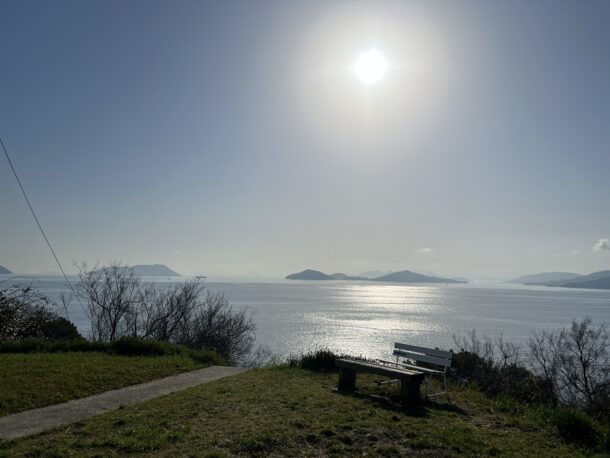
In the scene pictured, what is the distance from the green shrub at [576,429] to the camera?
5863 mm

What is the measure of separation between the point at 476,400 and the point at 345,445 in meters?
3.81

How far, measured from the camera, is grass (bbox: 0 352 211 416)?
25.2 ft

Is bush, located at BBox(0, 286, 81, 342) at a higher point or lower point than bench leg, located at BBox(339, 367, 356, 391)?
higher

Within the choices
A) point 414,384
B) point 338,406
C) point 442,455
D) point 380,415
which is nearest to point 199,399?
point 338,406

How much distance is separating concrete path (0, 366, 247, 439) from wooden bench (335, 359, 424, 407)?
3065 millimetres

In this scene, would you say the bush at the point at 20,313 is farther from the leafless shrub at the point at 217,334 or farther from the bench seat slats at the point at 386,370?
the bench seat slats at the point at 386,370

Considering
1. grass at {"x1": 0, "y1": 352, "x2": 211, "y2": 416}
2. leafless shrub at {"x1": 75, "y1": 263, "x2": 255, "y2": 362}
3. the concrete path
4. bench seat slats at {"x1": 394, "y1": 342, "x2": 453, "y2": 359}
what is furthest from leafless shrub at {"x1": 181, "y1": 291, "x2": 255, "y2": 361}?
bench seat slats at {"x1": 394, "y1": 342, "x2": 453, "y2": 359}

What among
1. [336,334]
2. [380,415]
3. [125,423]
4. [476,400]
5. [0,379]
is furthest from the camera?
[336,334]

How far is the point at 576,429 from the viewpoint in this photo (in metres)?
6.06

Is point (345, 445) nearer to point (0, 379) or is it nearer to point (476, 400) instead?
point (476, 400)

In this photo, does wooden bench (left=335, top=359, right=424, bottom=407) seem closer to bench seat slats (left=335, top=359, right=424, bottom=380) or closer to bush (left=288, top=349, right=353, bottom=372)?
bench seat slats (left=335, top=359, right=424, bottom=380)

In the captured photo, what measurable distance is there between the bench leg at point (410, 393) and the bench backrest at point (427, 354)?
0.76 m

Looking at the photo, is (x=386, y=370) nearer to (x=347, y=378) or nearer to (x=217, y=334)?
(x=347, y=378)

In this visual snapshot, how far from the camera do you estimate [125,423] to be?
239 inches
